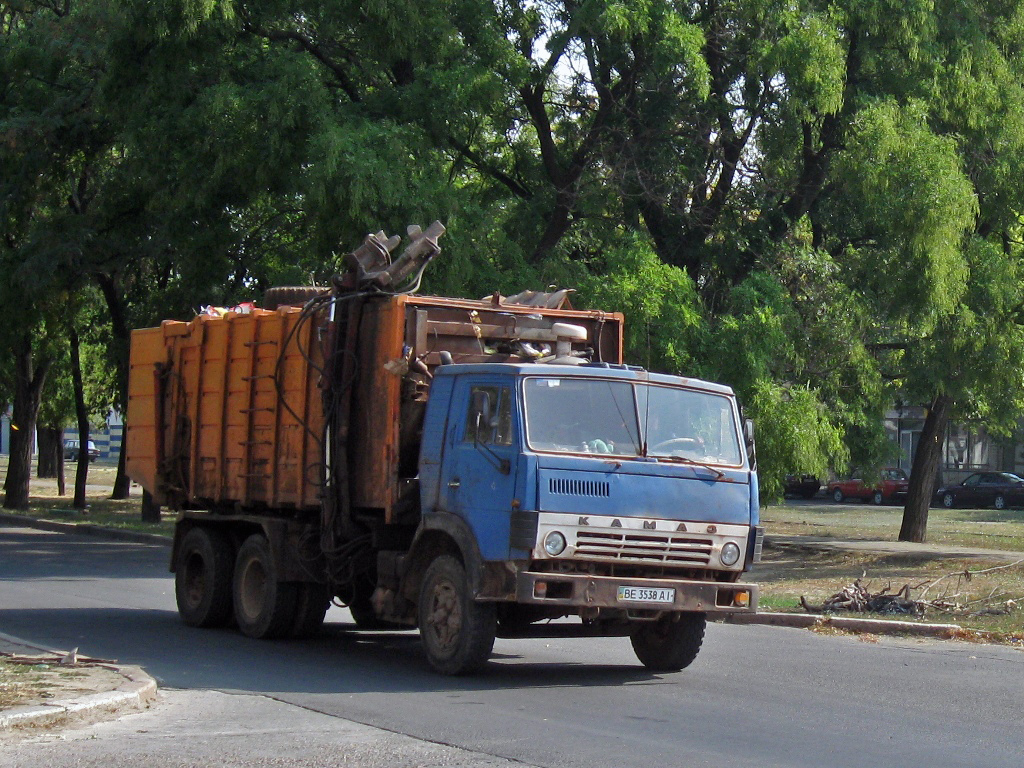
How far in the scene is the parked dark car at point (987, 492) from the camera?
162 ft

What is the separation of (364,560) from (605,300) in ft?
28.9

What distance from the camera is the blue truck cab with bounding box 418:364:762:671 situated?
9859mm

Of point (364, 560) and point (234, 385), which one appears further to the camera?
point (234, 385)

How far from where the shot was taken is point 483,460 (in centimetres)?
1023

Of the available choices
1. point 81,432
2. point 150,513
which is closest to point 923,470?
point 150,513

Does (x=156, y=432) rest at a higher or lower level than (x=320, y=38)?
lower

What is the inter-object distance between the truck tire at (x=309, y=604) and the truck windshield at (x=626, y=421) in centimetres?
354

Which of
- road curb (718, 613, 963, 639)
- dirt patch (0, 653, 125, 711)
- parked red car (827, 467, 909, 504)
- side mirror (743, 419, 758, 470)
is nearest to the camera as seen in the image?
dirt patch (0, 653, 125, 711)

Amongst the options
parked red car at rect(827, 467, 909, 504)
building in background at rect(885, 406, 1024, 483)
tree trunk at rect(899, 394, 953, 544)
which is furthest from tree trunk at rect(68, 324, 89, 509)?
building in background at rect(885, 406, 1024, 483)

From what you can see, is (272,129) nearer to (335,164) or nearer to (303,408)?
(335,164)

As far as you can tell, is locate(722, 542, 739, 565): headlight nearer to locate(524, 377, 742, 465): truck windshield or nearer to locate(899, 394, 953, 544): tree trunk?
locate(524, 377, 742, 465): truck windshield

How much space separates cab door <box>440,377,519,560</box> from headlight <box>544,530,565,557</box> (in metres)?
0.31

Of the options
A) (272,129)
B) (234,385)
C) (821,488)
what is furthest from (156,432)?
(821,488)

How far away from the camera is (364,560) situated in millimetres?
11953
